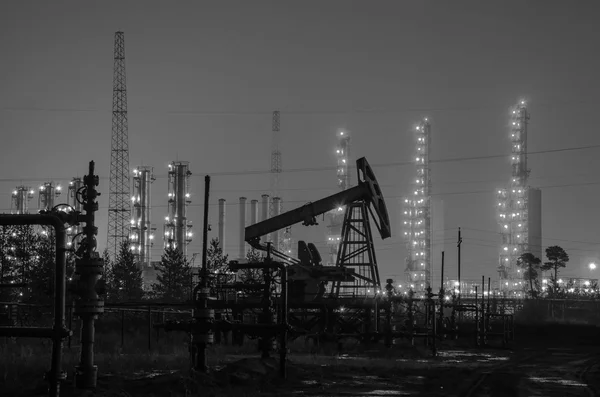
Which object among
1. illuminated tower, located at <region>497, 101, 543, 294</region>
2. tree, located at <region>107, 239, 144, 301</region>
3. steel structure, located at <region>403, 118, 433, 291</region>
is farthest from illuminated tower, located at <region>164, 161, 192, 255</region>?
illuminated tower, located at <region>497, 101, 543, 294</region>

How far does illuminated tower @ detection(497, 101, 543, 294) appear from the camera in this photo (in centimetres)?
11619

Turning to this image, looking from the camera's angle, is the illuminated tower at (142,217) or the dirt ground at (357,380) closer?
the dirt ground at (357,380)

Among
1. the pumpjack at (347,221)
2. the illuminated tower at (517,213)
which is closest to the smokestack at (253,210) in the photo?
the illuminated tower at (517,213)

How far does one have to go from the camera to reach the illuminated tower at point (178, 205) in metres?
106

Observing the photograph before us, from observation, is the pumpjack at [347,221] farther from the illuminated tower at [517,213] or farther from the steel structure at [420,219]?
the steel structure at [420,219]

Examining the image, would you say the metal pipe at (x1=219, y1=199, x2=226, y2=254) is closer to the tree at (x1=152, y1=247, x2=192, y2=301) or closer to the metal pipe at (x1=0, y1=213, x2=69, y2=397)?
the tree at (x1=152, y1=247, x2=192, y2=301)

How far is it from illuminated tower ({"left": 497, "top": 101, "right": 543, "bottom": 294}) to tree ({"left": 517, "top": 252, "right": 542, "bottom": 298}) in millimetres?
1256

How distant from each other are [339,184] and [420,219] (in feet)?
49.9

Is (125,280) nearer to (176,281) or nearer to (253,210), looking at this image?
(176,281)

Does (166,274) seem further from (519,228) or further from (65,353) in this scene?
(65,353)

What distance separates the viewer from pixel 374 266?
38.9m

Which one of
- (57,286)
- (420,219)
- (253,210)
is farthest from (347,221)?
(253,210)

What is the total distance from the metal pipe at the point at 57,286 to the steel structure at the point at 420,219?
11970 centimetres

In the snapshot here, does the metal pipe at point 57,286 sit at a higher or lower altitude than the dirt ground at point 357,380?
higher
